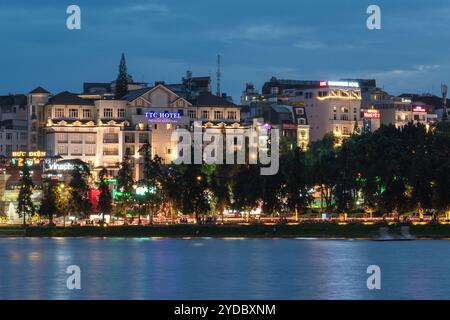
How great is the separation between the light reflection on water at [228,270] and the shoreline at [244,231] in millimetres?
1252

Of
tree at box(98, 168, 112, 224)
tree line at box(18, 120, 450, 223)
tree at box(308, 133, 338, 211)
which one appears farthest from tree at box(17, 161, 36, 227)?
tree at box(308, 133, 338, 211)

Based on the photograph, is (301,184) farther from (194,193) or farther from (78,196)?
(78,196)

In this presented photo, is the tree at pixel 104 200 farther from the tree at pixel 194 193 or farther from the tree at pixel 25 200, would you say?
the tree at pixel 194 193

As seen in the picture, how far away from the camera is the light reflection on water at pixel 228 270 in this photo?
86.4 metres

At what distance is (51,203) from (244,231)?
24.3 meters

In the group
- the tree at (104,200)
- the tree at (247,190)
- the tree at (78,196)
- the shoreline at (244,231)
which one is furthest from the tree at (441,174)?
the tree at (78,196)

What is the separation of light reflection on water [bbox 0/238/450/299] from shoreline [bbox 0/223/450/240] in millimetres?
1252

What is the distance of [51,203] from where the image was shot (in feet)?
522

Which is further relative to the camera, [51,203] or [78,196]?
[78,196]

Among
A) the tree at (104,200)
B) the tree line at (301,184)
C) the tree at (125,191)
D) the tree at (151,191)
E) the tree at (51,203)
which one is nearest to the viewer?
the tree line at (301,184)

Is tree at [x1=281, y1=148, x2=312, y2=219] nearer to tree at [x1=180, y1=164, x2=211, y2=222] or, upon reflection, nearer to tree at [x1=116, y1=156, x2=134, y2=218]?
tree at [x1=180, y1=164, x2=211, y2=222]

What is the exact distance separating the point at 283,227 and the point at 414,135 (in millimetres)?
17937

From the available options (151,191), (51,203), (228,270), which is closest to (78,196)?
(51,203)

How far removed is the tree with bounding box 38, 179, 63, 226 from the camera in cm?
15925
